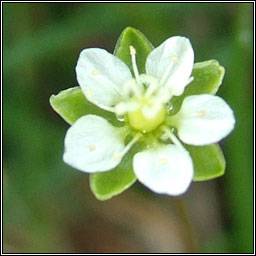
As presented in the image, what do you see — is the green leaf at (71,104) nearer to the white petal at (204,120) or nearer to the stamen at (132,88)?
the stamen at (132,88)

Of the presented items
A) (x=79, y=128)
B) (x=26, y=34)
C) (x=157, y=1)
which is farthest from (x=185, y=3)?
(x=79, y=128)

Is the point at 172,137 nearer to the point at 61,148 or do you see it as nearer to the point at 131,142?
the point at 131,142

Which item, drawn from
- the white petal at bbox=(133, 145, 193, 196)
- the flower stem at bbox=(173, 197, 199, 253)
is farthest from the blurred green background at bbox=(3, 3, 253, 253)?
the white petal at bbox=(133, 145, 193, 196)

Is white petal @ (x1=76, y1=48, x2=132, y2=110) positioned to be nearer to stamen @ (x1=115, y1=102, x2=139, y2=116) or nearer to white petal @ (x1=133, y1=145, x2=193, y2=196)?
stamen @ (x1=115, y1=102, x2=139, y2=116)

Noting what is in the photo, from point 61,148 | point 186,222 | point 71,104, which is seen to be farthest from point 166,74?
point 61,148

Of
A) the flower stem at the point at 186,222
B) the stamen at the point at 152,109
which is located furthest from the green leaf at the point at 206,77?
the flower stem at the point at 186,222

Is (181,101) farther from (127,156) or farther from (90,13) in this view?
(90,13)
